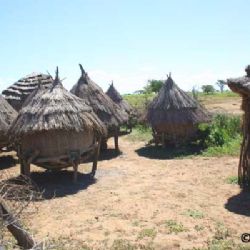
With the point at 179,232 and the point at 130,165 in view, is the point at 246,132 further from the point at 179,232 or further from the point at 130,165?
the point at 130,165

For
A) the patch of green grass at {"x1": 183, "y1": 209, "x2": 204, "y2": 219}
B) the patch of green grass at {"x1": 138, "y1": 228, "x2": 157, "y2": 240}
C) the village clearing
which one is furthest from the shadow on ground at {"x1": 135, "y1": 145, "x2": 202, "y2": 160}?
the patch of green grass at {"x1": 138, "y1": 228, "x2": 157, "y2": 240}

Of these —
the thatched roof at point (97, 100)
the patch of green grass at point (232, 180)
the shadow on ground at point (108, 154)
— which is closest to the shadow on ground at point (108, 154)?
the shadow on ground at point (108, 154)

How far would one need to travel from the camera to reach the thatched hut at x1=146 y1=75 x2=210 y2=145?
17203mm

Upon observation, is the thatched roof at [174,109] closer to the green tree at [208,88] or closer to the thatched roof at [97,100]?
the thatched roof at [97,100]

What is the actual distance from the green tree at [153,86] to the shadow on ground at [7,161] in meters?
32.8

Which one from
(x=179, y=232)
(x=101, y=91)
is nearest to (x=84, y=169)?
(x=101, y=91)

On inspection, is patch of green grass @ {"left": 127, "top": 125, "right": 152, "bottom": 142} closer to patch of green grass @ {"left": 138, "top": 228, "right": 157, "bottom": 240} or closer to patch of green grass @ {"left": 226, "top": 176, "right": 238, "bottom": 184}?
patch of green grass @ {"left": 226, "top": 176, "right": 238, "bottom": 184}

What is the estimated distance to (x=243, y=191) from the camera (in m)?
10.7

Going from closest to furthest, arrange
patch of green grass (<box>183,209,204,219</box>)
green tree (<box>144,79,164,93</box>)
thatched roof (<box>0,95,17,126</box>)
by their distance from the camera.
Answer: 1. patch of green grass (<box>183,209,204,219</box>)
2. thatched roof (<box>0,95,17,126</box>)
3. green tree (<box>144,79,164,93</box>)

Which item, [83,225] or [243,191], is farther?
[243,191]

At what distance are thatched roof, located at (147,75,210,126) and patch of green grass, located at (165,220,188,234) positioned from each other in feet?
28.7

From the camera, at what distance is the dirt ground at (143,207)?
789 cm

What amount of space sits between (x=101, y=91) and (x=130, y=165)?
3.66 m

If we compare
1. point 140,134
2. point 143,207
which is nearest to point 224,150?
point 143,207
